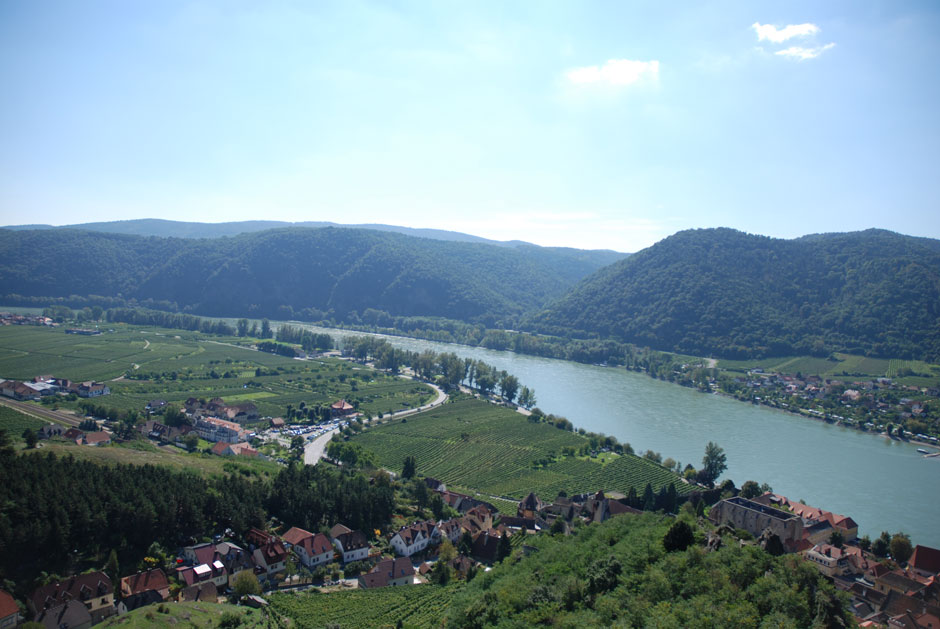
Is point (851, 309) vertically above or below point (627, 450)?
above

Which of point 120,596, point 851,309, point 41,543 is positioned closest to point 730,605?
point 120,596

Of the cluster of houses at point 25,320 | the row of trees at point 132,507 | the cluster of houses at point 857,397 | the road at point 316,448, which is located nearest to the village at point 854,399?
the cluster of houses at point 857,397

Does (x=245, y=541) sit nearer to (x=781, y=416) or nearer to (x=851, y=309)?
(x=781, y=416)

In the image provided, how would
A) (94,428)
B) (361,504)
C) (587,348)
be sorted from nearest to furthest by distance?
1. (361,504)
2. (94,428)
3. (587,348)

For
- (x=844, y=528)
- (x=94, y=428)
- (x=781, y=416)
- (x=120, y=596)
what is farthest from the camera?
(x=781, y=416)

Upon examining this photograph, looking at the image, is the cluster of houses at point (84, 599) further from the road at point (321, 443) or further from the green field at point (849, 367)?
the green field at point (849, 367)

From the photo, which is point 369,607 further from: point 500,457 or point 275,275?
point 275,275
